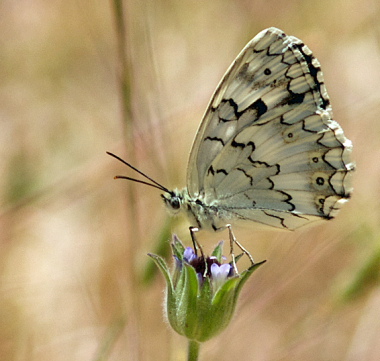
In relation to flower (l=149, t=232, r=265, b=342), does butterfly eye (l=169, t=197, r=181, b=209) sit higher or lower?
higher

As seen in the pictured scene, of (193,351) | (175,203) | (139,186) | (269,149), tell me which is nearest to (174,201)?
(175,203)

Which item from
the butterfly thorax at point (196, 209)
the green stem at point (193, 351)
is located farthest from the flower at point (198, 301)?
the butterfly thorax at point (196, 209)

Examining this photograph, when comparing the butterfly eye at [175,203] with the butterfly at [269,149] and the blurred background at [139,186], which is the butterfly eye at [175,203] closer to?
the butterfly at [269,149]

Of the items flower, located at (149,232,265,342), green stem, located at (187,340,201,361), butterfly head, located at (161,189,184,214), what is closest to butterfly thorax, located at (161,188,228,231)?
butterfly head, located at (161,189,184,214)

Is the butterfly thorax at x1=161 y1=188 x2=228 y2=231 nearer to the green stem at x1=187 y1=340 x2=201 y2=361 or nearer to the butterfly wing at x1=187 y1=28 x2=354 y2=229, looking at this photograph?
the butterfly wing at x1=187 y1=28 x2=354 y2=229

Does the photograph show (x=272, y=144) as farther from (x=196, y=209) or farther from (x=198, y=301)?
(x=198, y=301)

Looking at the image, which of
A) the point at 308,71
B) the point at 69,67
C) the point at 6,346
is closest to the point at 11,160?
the point at 69,67

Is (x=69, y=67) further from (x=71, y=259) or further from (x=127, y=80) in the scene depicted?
(x=127, y=80)
